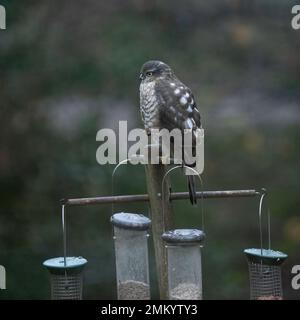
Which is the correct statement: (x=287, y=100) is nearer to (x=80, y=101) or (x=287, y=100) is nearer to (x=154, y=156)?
(x=80, y=101)

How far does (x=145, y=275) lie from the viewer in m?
3.06

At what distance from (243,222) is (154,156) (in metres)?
3.70

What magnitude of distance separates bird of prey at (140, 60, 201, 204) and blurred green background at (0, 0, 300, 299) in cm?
142

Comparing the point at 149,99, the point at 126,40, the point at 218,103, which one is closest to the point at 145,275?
the point at 149,99

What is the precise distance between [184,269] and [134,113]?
2817 mm

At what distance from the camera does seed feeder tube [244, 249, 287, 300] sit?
315 centimetres

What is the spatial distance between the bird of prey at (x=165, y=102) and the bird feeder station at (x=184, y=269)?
859mm

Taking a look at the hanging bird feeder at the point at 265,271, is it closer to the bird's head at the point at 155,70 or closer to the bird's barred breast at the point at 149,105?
the bird's barred breast at the point at 149,105

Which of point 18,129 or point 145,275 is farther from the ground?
point 18,129

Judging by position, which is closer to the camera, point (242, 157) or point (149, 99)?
point (149, 99)

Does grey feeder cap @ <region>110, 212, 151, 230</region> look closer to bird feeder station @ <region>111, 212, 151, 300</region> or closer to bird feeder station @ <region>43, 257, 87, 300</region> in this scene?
bird feeder station @ <region>111, 212, 151, 300</region>

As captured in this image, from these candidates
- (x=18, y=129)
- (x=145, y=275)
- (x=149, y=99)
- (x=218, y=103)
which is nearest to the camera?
(x=145, y=275)

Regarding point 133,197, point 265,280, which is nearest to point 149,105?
point 133,197

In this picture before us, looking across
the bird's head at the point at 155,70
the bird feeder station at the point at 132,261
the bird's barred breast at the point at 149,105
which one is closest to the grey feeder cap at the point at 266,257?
the bird feeder station at the point at 132,261
